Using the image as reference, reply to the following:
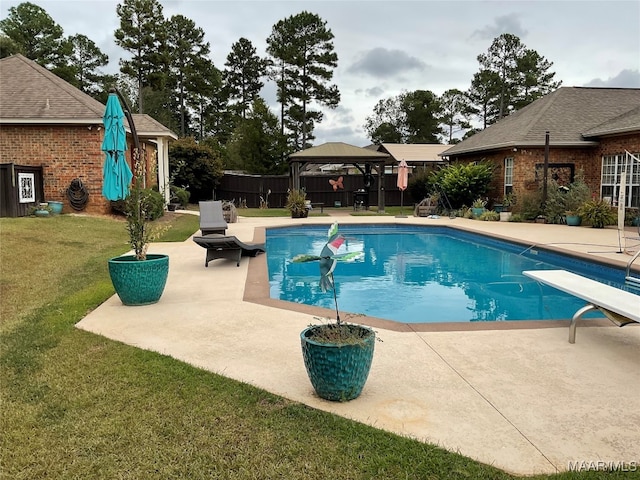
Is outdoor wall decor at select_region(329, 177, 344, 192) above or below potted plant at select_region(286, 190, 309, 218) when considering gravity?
above

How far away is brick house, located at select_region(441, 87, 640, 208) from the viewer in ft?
51.9

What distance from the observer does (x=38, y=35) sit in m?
Answer: 34.1

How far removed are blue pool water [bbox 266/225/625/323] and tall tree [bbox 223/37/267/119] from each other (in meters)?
29.3

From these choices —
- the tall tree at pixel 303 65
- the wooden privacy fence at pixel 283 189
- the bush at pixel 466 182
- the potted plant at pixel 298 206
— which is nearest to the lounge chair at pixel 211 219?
the potted plant at pixel 298 206

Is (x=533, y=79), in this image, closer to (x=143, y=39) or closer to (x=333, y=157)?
(x=333, y=157)

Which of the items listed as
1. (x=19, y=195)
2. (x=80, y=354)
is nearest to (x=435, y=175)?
(x=19, y=195)

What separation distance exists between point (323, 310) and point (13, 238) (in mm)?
6891

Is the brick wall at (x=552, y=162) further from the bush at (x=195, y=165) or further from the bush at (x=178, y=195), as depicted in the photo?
the bush at (x=195, y=165)

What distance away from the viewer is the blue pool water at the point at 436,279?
690cm

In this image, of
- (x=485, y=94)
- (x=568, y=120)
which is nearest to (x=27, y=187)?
(x=568, y=120)

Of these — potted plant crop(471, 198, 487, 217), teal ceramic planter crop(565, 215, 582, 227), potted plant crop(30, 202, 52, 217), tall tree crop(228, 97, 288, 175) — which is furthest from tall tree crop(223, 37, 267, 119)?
teal ceramic planter crop(565, 215, 582, 227)

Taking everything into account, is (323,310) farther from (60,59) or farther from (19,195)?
(60,59)

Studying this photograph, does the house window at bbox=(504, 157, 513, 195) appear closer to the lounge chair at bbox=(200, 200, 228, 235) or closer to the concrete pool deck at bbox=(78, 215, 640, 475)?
the lounge chair at bbox=(200, 200, 228, 235)

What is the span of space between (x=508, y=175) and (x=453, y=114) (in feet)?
103
